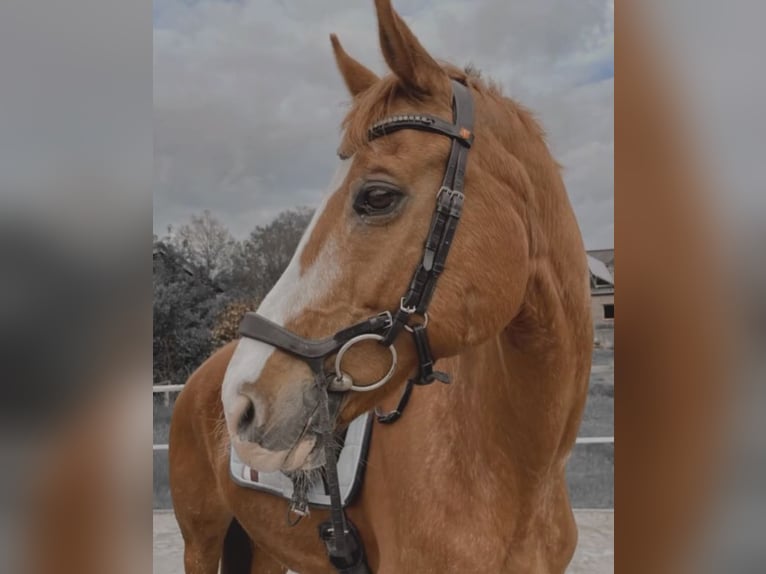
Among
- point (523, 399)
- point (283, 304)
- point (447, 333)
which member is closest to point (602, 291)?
point (523, 399)

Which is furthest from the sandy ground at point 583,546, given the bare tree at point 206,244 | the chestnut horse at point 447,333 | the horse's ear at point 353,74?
the horse's ear at point 353,74

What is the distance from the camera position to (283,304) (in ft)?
3.27

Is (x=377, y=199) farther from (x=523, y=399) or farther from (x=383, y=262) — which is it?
(x=523, y=399)

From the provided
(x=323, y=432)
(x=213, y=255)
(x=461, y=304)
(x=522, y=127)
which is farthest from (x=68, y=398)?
(x=213, y=255)

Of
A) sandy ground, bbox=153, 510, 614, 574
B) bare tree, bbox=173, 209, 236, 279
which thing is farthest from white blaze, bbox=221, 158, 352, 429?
sandy ground, bbox=153, 510, 614, 574

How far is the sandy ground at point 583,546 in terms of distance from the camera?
143 inches

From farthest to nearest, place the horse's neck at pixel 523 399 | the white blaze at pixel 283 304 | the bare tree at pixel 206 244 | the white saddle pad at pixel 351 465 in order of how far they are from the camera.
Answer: the bare tree at pixel 206 244 → the white saddle pad at pixel 351 465 → the horse's neck at pixel 523 399 → the white blaze at pixel 283 304

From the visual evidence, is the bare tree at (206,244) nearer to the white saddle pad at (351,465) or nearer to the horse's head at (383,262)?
the white saddle pad at (351,465)

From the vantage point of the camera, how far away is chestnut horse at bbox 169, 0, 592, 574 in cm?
100

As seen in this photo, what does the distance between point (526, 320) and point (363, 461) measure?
68 cm

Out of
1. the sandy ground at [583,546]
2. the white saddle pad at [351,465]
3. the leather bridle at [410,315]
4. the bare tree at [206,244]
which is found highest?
the bare tree at [206,244]

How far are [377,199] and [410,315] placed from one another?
0.22m

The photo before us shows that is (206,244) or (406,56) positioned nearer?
(406,56)

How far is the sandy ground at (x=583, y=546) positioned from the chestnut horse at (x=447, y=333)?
2.61 m
